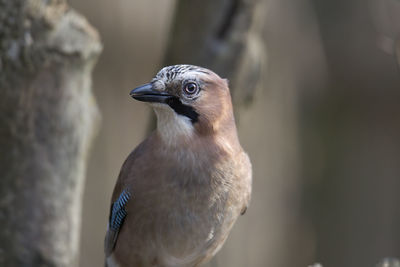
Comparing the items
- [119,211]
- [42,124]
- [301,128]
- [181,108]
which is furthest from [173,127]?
[301,128]

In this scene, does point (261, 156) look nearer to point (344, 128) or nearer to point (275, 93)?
point (275, 93)

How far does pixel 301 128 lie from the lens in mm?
8680

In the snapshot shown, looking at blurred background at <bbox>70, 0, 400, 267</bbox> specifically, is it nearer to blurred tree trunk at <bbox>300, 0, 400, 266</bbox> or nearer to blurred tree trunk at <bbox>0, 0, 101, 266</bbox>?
blurred tree trunk at <bbox>300, 0, 400, 266</bbox>

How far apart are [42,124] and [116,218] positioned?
0.73 metres

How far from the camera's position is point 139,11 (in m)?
7.41

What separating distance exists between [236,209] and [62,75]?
1324 mm

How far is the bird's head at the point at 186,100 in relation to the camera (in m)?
3.75

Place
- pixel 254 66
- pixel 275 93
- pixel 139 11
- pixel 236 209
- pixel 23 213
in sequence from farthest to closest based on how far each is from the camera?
pixel 275 93
pixel 139 11
pixel 254 66
pixel 23 213
pixel 236 209

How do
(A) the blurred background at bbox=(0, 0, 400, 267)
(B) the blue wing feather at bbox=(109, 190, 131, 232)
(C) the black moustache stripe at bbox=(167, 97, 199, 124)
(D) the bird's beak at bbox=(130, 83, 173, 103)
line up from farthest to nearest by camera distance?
(A) the blurred background at bbox=(0, 0, 400, 267) → (B) the blue wing feather at bbox=(109, 190, 131, 232) → (C) the black moustache stripe at bbox=(167, 97, 199, 124) → (D) the bird's beak at bbox=(130, 83, 173, 103)

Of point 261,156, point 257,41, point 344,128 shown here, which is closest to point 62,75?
point 257,41

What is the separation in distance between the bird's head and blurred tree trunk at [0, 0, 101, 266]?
2.34ft

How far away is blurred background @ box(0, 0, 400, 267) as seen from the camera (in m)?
7.55

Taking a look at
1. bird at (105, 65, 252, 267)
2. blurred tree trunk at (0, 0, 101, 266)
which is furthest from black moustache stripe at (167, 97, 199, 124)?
blurred tree trunk at (0, 0, 101, 266)

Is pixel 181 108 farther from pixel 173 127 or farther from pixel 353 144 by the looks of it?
pixel 353 144
